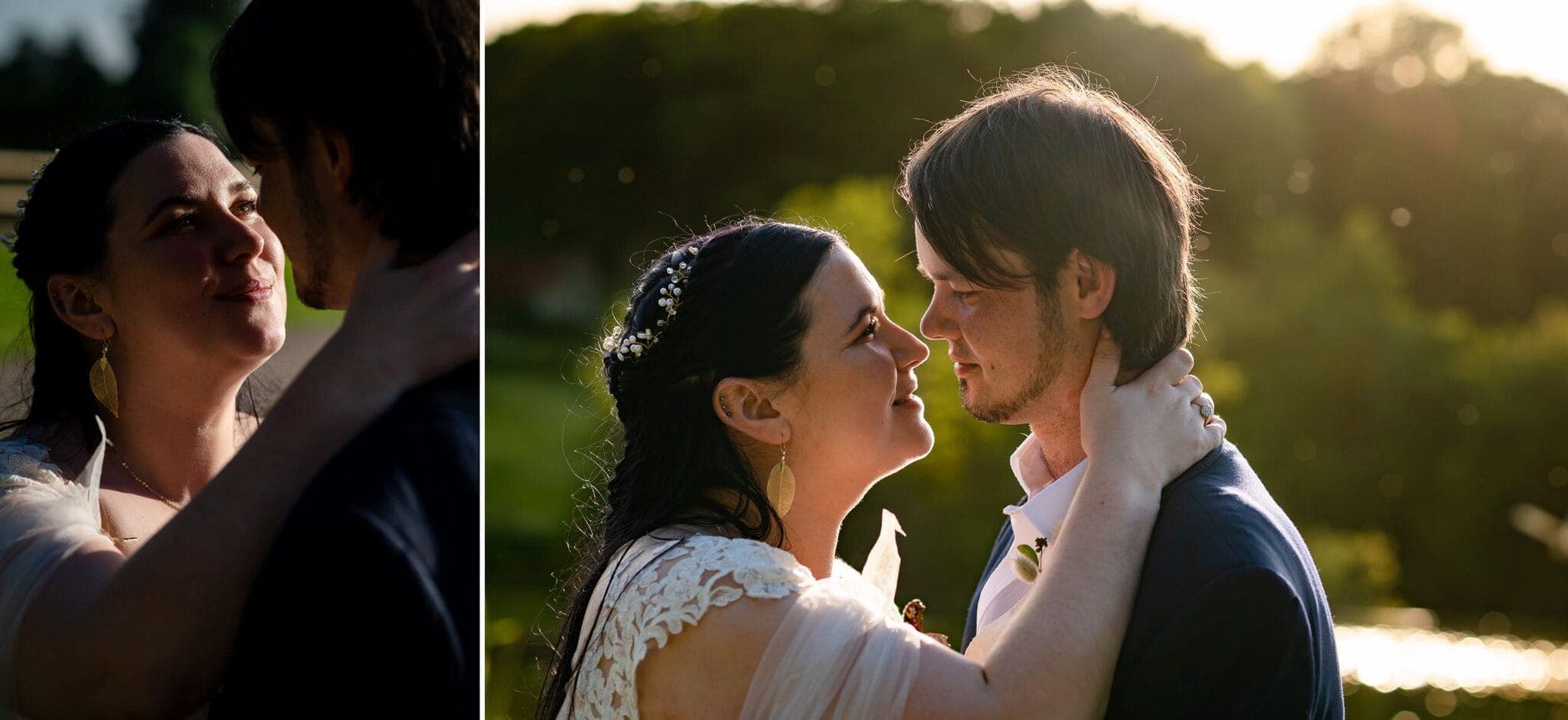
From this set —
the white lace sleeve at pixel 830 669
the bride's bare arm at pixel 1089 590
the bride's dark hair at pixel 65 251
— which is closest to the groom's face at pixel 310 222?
the bride's dark hair at pixel 65 251

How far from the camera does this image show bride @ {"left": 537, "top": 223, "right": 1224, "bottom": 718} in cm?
161

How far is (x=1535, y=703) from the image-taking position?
6.53 metres

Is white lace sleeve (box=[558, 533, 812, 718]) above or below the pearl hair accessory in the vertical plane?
below

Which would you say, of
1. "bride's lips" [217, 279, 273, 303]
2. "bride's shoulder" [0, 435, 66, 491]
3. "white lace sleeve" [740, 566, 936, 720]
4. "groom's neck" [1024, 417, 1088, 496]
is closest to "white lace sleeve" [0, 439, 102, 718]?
"bride's shoulder" [0, 435, 66, 491]

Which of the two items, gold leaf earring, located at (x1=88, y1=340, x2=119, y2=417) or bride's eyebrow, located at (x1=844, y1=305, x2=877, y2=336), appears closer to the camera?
gold leaf earring, located at (x1=88, y1=340, x2=119, y2=417)

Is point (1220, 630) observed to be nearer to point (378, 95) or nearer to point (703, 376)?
point (703, 376)

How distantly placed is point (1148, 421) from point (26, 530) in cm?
131

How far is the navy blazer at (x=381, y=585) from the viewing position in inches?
53.9

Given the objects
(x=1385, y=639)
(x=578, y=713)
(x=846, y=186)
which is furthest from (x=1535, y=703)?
(x=578, y=713)

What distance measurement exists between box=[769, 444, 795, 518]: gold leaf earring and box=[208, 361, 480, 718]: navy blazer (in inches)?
20.6

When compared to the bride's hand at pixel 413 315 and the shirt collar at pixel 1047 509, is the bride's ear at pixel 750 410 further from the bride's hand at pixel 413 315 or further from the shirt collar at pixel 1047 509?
the bride's hand at pixel 413 315

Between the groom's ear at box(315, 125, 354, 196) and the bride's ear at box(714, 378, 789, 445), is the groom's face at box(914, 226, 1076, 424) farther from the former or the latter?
the groom's ear at box(315, 125, 354, 196)

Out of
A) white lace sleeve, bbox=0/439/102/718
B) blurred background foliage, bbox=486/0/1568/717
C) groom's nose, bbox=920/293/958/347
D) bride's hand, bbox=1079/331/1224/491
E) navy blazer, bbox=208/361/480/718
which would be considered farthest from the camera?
blurred background foliage, bbox=486/0/1568/717

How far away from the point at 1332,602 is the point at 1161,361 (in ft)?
23.3
